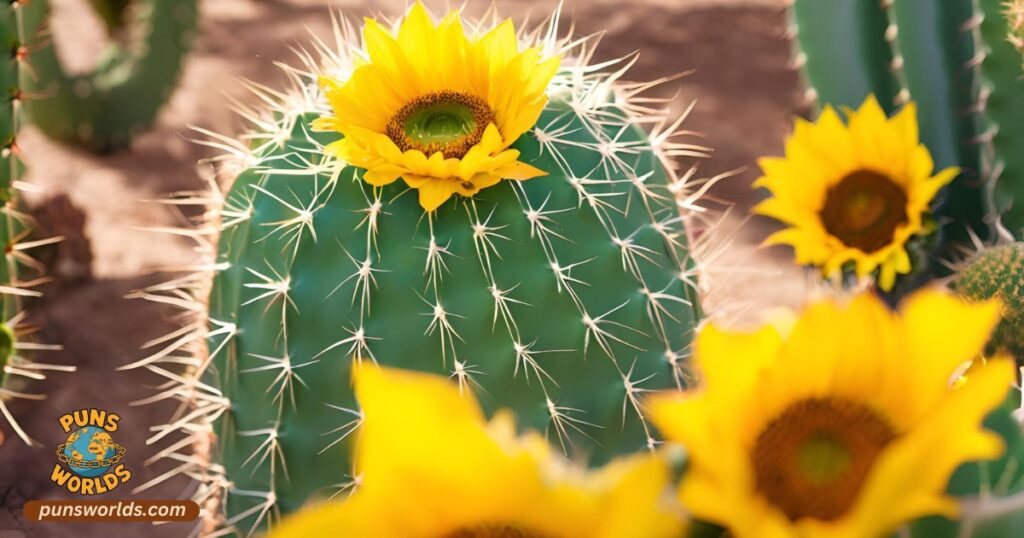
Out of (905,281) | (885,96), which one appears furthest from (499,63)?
(885,96)

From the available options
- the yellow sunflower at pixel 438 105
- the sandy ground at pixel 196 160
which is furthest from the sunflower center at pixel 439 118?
the sandy ground at pixel 196 160

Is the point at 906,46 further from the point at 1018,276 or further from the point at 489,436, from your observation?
the point at 489,436

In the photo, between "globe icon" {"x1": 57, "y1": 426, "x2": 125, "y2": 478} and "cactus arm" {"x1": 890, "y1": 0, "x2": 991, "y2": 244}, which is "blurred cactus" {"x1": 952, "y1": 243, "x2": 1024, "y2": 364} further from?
"globe icon" {"x1": 57, "y1": 426, "x2": 125, "y2": 478}

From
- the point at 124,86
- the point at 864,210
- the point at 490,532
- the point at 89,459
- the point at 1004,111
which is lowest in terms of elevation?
the point at 89,459

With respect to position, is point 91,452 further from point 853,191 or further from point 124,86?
point 124,86

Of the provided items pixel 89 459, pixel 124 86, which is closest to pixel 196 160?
pixel 124 86

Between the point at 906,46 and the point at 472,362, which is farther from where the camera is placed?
the point at 906,46

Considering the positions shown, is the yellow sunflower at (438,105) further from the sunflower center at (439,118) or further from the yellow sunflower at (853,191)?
the yellow sunflower at (853,191)
